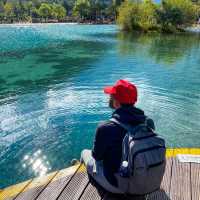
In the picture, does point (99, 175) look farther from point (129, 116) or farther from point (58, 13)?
point (58, 13)

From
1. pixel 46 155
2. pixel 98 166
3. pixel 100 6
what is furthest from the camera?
pixel 100 6

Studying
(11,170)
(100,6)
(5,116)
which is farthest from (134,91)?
(100,6)

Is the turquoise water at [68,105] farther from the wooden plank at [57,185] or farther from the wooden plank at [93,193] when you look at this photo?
the wooden plank at [93,193]

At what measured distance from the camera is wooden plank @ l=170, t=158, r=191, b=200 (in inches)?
175

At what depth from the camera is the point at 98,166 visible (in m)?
4.14

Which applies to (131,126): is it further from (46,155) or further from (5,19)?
(5,19)

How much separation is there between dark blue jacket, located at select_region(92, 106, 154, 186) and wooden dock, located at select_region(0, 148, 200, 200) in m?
0.60

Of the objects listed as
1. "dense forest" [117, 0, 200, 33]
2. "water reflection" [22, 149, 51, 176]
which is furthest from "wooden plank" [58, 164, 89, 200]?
"dense forest" [117, 0, 200, 33]

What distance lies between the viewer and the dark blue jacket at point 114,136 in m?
3.62

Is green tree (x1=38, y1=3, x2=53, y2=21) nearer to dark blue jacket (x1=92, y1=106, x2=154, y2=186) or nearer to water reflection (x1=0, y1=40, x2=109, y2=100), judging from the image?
water reflection (x1=0, y1=40, x2=109, y2=100)

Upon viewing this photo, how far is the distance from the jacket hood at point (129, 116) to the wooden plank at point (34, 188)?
5.95ft

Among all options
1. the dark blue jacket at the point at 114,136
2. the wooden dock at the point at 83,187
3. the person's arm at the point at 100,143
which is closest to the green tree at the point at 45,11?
the wooden dock at the point at 83,187

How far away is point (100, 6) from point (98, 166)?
136 m

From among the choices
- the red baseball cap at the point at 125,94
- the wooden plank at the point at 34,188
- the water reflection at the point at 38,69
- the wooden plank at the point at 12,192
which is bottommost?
the water reflection at the point at 38,69
